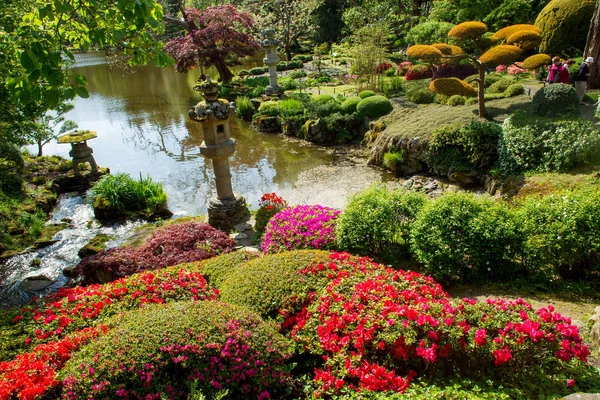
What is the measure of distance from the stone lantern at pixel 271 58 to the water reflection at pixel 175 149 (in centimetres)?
261

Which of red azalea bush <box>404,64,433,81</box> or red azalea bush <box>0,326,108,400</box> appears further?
red azalea bush <box>404,64,433,81</box>

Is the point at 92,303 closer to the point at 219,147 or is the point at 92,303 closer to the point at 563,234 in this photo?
the point at 219,147

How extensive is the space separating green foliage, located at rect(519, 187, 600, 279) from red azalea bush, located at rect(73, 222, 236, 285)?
15.7ft

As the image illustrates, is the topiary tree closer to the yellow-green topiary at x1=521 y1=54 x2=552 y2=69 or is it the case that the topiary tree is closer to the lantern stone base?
the yellow-green topiary at x1=521 y1=54 x2=552 y2=69

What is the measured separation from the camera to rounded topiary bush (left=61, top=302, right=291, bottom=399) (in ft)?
11.2

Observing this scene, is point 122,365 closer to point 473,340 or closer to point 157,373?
point 157,373

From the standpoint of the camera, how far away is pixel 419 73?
19.7 meters

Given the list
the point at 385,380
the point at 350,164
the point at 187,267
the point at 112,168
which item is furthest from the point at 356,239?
the point at 112,168

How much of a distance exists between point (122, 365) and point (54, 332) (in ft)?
5.28

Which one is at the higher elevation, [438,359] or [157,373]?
[157,373]

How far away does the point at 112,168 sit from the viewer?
14547 millimetres

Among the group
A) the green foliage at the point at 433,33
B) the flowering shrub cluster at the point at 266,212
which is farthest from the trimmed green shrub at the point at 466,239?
the green foliage at the point at 433,33

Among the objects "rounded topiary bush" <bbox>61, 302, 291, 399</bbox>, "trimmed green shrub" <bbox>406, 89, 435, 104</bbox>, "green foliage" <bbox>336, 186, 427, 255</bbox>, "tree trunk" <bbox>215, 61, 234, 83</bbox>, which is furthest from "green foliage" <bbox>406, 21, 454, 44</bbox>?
"rounded topiary bush" <bbox>61, 302, 291, 399</bbox>

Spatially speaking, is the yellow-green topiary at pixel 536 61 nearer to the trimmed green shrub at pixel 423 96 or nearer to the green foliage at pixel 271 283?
the trimmed green shrub at pixel 423 96
